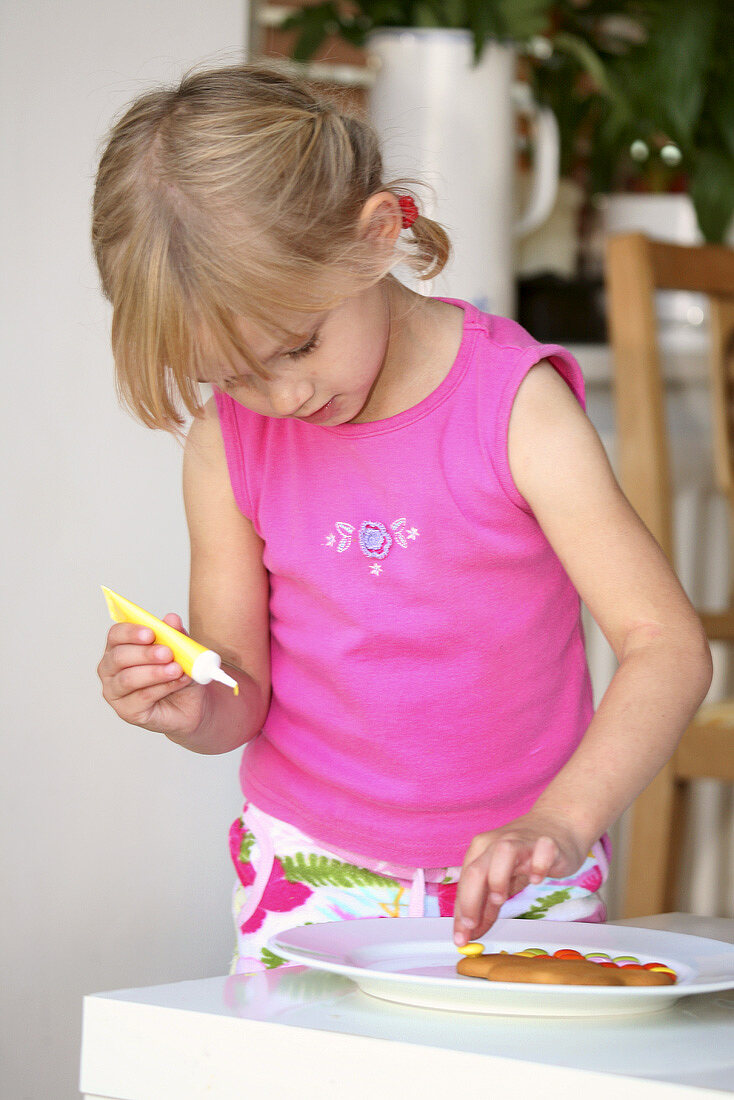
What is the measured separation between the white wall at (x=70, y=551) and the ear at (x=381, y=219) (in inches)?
11.3

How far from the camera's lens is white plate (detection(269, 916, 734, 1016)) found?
501 millimetres

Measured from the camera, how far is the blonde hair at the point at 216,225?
0.67 metres

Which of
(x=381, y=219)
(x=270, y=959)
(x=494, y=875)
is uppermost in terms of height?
(x=381, y=219)

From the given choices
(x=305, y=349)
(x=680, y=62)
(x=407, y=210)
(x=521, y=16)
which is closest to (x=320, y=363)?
(x=305, y=349)

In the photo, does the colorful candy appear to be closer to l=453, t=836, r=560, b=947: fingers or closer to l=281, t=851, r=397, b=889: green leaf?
l=453, t=836, r=560, b=947: fingers

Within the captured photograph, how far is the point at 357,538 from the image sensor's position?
83cm

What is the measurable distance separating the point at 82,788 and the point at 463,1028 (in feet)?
1.74

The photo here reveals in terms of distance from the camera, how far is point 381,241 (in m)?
0.74

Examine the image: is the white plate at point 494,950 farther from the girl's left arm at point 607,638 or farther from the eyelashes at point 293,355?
Answer: the eyelashes at point 293,355

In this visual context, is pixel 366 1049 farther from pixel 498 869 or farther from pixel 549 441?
pixel 549 441

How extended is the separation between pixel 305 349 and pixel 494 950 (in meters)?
0.32

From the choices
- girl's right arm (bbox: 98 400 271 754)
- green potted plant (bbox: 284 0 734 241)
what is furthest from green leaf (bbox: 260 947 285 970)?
green potted plant (bbox: 284 0 734 241)

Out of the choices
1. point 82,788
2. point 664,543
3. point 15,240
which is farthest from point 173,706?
point 664,543

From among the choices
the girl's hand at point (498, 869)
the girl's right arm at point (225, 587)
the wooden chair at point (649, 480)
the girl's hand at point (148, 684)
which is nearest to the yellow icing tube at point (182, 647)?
the girl's hand at point (148, 684)
